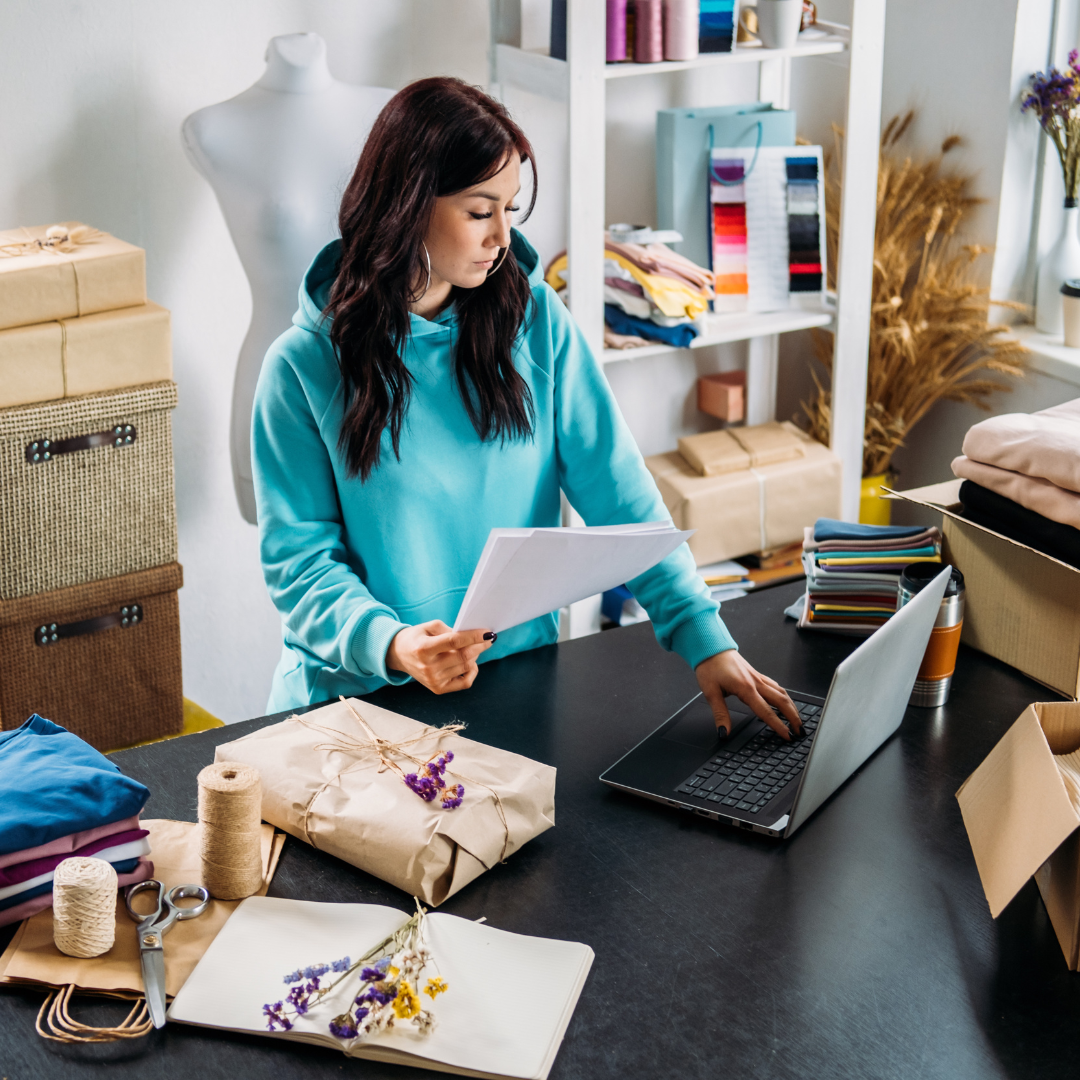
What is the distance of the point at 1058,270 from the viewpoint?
125 inches

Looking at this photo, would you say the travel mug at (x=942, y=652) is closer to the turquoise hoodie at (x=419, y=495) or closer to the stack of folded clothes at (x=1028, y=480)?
the stack of folded clothes at (x=1028, y=480)

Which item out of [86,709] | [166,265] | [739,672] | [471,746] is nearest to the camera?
[471,746]

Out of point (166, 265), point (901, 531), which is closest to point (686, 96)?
point (166, 265)

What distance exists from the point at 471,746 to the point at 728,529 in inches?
72.7

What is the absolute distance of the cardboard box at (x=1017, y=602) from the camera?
159 centimetres

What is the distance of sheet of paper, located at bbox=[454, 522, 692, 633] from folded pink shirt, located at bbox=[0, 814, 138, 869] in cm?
39

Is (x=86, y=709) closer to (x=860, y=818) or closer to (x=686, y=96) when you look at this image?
(x=860, y=818)

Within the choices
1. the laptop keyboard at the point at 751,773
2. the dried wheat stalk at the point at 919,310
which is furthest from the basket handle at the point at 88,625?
the dried wheat stalk at the point at 919,310

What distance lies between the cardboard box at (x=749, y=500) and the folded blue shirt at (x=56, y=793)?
6.40 ft

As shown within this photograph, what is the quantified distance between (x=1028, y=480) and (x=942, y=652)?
26 centimetres

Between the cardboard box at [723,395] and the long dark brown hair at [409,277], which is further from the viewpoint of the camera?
the cardboard box at [723,395]

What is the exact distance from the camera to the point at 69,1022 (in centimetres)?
105

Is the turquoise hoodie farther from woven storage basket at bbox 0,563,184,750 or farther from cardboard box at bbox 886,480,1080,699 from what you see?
woven storage basket at bbox 0,563,184,750

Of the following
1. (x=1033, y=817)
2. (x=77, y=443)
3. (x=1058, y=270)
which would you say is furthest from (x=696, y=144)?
(x=1033, y=817)
